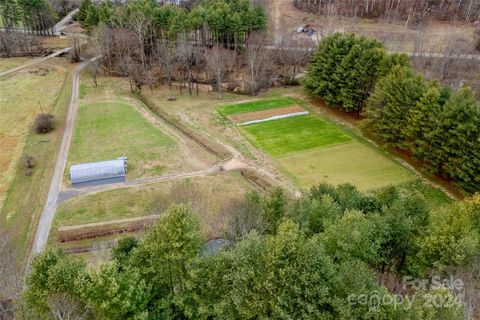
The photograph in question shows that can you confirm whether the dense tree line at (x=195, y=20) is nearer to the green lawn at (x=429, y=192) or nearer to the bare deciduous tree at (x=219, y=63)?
the bare deciduous tree at (x=219, y=63)

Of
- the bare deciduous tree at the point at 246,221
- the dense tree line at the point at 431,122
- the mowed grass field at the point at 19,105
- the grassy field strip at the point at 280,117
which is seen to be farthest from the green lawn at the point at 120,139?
the dense tree line at the point at 431,122

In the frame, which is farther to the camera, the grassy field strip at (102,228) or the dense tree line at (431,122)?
the dense tree line at (431,122)

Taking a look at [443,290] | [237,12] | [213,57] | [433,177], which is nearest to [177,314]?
[443,290]

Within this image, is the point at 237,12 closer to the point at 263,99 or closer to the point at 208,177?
the point at 263,99

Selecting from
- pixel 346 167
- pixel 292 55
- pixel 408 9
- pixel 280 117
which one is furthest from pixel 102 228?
pixel 408 9

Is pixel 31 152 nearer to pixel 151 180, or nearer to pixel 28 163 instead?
pixel 28 163

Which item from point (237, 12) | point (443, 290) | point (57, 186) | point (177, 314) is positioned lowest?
point (57, 186)

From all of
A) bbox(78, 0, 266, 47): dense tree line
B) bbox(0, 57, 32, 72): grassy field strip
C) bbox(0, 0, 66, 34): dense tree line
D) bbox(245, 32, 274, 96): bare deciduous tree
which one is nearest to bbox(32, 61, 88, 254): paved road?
bbox(78, 0, 266, 47): dense tree line
